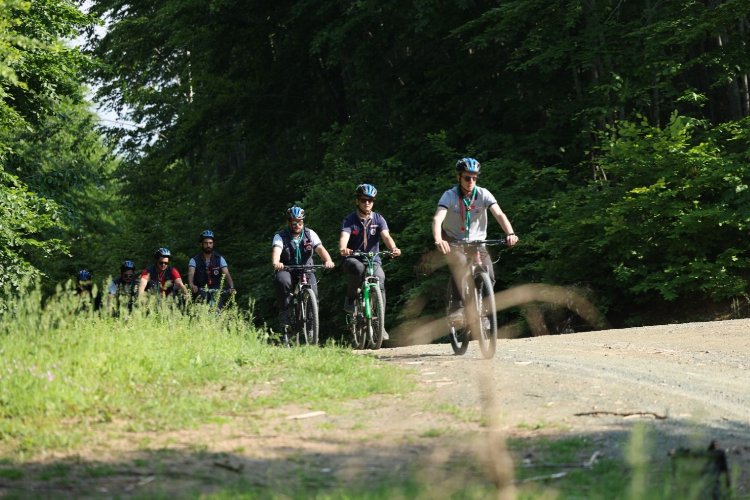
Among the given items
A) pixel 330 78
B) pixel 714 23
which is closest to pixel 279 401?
pixel 714 23

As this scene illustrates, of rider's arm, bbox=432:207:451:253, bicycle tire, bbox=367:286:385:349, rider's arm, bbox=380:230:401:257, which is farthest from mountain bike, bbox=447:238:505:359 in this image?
bicycle tire, bbox=367:286:385:349

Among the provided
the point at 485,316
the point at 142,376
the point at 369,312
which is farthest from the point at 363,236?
the point at 142,376

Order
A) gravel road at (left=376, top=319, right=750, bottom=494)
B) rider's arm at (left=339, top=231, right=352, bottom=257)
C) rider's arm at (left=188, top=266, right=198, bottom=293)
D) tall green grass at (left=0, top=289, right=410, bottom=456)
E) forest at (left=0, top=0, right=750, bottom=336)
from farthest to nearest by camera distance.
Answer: forest at (left=0, top=0, right=750, bottom=336)
rider's arm at (left=188, top=266, right=198, bottom=293)
rider's arm at (left=339, top=231, right=352, bottom=257)
tall green grass at (left=0, top=289, right=410, bottom=456)
gravel road at (left=376, top=319, right=750, bottom=494)

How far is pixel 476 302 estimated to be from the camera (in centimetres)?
1131

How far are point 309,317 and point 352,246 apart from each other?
1.10 m

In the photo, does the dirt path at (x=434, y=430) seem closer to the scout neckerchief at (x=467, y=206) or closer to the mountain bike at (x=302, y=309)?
the scout neckerchief at (x=467, y=206)

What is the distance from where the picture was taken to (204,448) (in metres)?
6.64

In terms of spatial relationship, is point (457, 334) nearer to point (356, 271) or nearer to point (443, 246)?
point (443, 246)

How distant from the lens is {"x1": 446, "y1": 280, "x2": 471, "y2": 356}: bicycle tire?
1174cm

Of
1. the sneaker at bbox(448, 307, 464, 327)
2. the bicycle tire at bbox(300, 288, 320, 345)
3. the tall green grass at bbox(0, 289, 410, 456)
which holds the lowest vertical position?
the tall green grass at bbox(0, 289, 410, 456)

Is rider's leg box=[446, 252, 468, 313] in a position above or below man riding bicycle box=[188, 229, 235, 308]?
below

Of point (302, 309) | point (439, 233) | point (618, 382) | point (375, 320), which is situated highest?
point (439, 233)

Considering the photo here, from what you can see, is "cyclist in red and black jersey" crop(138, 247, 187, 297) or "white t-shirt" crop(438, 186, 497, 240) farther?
"cyclist in red and black jersey" crop(138, 247, 187, 297)

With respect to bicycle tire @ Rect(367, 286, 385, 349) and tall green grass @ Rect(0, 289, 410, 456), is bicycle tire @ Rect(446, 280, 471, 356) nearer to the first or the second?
tall green grass @ Rect(0, 289, 410, 456)
